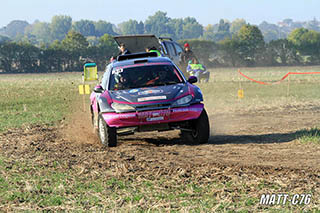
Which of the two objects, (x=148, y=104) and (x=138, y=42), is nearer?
(x=148, y=104)

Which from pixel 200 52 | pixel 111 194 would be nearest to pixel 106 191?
pixel 111 194

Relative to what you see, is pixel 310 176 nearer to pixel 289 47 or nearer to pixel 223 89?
pixel 223 89

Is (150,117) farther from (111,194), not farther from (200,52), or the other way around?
(200,52)

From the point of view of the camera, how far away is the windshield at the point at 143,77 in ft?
37.3

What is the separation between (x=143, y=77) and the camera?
1152cm

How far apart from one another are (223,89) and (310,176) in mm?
22463

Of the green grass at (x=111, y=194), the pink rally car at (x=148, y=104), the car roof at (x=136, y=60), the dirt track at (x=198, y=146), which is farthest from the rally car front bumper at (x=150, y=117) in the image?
the green grass at (x=111, y=194)

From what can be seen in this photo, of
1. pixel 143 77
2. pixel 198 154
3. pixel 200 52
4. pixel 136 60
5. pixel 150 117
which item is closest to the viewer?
pixel 198 154

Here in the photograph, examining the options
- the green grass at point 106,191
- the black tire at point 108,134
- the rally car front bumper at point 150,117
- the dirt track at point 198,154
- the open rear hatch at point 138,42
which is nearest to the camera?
the green grass at point 106,191

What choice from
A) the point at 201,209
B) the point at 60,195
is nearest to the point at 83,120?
the point at 60,195

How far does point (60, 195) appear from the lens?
6945 millimetres

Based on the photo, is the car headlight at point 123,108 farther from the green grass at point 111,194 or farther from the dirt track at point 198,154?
the green grass at point 111,194

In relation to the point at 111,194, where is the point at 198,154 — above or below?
below

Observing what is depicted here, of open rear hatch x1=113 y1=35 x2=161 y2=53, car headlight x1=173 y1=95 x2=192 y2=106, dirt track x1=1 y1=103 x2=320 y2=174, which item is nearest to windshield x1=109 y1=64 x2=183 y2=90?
car headlight x1=173 y1=95 x2=192 y2=106
